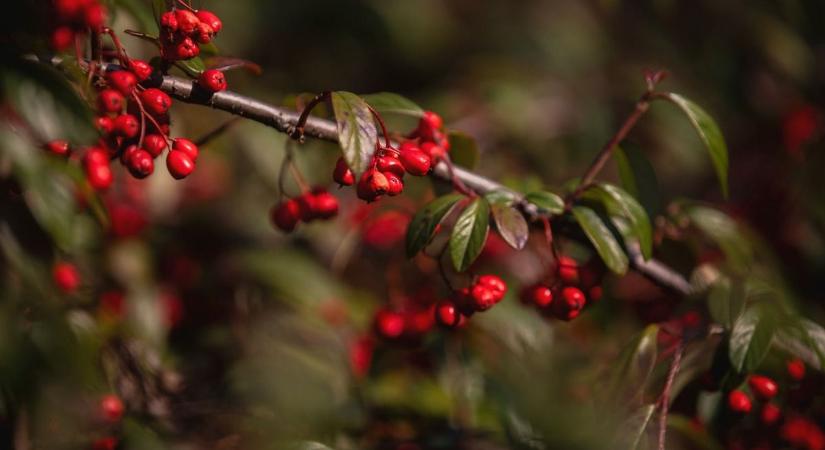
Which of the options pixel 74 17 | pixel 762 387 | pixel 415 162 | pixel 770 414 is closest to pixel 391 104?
pixel 415 162

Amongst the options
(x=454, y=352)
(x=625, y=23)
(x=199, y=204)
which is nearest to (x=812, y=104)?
(x=625, y=23)

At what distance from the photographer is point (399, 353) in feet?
7.60

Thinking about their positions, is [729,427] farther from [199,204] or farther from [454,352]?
[199,204]

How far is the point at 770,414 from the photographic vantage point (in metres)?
1.75

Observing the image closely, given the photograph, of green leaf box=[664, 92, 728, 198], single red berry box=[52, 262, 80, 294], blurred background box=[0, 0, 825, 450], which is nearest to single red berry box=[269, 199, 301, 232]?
blurred background box=[0, 0, 825, 450]

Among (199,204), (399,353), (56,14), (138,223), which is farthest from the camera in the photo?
(199,204)

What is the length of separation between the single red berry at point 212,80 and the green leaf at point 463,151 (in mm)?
553

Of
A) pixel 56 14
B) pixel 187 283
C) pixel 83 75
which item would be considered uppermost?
pixel 56 14

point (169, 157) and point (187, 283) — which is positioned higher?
point (169, 157)

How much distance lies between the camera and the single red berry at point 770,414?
1752 millimetres

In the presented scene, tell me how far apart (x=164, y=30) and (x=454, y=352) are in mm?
1170

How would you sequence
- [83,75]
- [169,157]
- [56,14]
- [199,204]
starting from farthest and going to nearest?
1. [199,204]
2. [169,157]
3. [83,75]
4. [56,14]

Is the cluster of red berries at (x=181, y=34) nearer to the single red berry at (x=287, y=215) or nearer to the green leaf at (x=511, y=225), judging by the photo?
the single red berry at (x=287, y=215)

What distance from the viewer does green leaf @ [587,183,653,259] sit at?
150 centimetres
